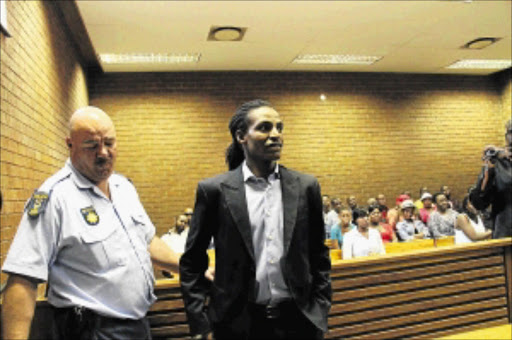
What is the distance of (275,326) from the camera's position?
4.89 ft

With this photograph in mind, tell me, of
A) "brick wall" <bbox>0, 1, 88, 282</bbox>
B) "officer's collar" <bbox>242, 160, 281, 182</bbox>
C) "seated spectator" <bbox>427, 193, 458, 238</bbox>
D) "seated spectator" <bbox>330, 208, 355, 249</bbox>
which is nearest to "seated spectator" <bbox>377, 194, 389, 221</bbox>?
"seated spectator" <bbox>427, 193, 458, 238</bbox>

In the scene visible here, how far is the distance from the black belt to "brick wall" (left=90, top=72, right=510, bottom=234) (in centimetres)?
673

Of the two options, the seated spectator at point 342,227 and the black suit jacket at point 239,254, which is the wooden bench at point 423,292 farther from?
the seated spectator at point 342,227

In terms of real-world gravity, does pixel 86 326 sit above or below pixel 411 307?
above

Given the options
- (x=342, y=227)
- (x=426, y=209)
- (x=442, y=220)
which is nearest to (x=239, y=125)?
(x=342, y=227)

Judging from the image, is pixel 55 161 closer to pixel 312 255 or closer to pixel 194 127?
pixel 194 127

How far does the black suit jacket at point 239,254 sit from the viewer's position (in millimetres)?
1498

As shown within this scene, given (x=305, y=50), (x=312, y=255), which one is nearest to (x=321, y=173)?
(x=305, y=50)

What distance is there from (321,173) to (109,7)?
5.06m

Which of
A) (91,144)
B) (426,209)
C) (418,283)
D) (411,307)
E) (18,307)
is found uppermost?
(91,144)

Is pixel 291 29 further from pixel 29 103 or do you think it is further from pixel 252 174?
pixel 252 174

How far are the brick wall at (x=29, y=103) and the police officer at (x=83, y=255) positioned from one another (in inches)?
67.5

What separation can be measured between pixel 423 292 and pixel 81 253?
2.80 metres

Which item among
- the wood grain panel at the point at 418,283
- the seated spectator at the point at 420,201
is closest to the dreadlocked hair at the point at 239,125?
the wood grain panel at the point at 418,283
